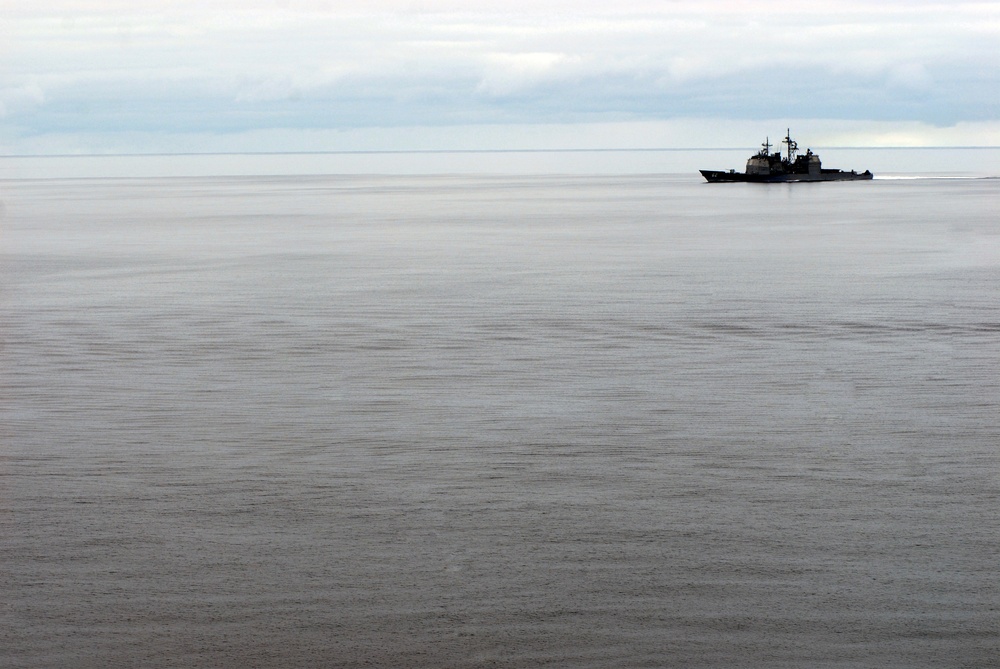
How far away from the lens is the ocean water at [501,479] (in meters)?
12.1

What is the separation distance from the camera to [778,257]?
59594 millimetres

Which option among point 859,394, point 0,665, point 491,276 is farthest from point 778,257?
point 0,665

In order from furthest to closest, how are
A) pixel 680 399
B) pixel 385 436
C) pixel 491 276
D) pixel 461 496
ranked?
pixel 491 276, pixel 680 399, pixel 385 436, pixel 461 496

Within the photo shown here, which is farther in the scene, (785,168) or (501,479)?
(785,168)

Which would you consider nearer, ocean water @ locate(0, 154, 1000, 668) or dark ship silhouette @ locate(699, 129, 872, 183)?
ocean water @ locate(0, 154, 1000, 668)

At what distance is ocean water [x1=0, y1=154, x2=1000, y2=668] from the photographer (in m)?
12.1

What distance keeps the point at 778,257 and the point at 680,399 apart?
3809cm

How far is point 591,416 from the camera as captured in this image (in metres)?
21.6

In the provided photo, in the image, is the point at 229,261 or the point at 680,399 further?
the point at 229,261

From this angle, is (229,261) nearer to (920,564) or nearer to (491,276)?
(491,276)

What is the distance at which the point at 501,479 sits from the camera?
17.5m

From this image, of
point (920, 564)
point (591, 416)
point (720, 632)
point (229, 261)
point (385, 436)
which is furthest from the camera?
point (229, 261)

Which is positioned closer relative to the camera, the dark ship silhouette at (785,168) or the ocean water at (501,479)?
the ocean water at (501,479)

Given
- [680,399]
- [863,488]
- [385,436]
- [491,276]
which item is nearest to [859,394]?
[680,399]
